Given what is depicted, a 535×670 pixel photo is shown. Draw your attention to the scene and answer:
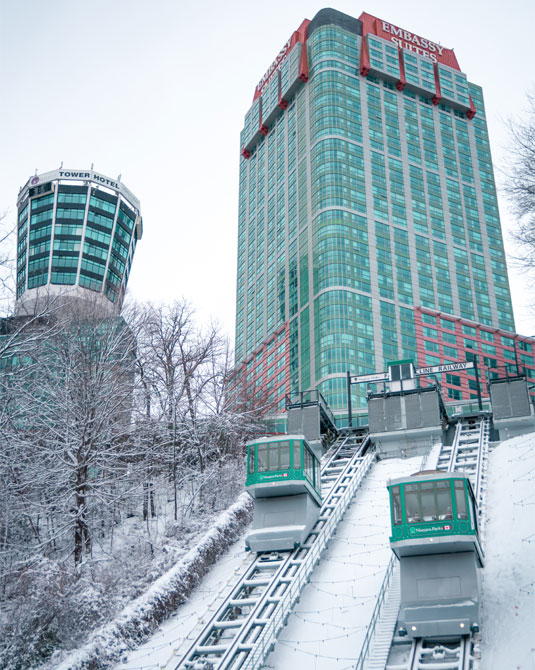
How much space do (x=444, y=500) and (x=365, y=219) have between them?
12823 cm

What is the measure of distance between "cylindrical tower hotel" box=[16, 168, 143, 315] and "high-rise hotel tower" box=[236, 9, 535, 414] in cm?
3095

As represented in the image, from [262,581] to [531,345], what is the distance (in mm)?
138309

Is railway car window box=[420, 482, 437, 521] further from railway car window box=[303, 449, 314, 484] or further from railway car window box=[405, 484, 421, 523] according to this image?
railway car window box=[303, 449, 314, 484]

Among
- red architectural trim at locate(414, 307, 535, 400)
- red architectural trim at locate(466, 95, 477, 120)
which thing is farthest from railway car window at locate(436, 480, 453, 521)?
red architectural trim at locate(466, 95, 477, 120)

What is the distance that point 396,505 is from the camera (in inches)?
1104

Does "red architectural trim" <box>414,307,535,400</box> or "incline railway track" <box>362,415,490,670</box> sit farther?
"red architectural trim" <box>414,307,535,400</box>

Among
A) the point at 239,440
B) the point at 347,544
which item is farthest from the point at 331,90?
the point at 347,544

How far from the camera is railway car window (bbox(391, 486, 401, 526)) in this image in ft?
90.9

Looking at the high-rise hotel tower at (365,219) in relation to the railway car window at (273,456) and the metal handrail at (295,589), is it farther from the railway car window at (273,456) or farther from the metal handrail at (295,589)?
the railway car window at (273,456)

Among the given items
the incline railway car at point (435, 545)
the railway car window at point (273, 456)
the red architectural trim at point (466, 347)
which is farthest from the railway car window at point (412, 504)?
the red architectural trim at point (466, 347)

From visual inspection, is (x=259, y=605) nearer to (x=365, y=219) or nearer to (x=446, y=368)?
(x=446, y=368)

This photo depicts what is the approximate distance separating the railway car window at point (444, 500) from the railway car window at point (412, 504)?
2.46ft

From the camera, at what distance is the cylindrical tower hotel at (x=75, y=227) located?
520ft

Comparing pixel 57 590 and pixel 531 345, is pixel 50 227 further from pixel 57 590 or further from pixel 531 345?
pixel 57 590
